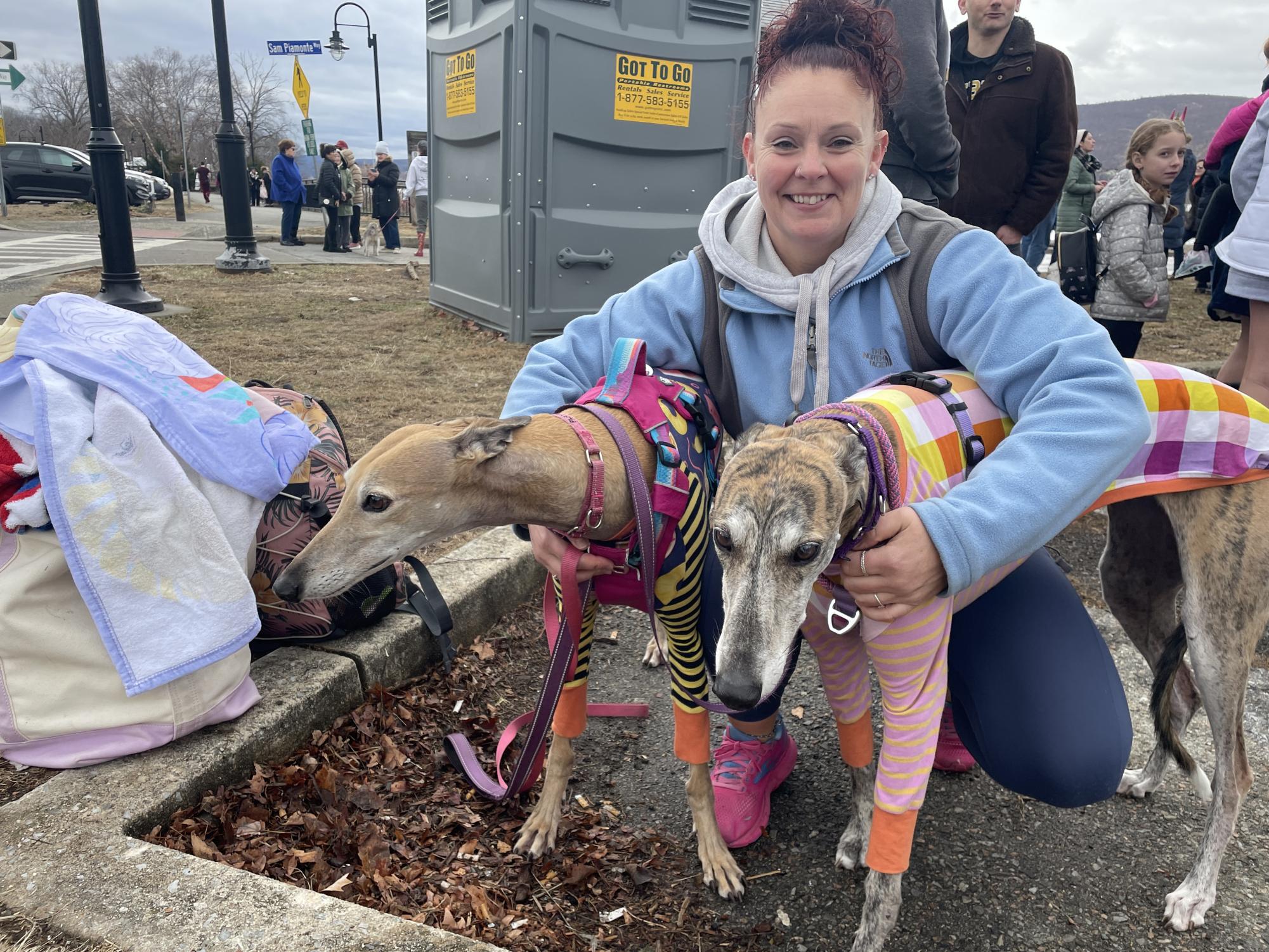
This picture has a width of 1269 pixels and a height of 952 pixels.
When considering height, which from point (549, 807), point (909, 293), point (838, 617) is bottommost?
point (549, 807)

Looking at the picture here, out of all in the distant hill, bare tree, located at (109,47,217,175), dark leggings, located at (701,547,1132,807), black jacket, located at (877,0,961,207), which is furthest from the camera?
the distant hill

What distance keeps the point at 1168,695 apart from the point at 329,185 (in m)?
17.8

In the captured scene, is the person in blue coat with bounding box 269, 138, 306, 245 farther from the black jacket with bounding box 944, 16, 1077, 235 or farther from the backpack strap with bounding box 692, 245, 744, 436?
the backpack strap with bounding box 692, 245, 744, 436

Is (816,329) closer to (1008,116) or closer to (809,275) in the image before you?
(809,275)

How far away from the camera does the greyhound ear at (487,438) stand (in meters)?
2.12

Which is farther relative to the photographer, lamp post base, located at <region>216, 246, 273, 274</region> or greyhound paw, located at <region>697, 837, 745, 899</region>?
lamp post base, located at <region>216, 246, 273, 274</region>

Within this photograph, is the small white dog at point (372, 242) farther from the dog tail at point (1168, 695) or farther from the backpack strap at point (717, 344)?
the dog tail at point (1168, 695)

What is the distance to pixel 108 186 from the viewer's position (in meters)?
8.41

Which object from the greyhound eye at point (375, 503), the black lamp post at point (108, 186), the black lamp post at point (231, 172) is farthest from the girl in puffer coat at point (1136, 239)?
the black lamp post at point (231, 172)

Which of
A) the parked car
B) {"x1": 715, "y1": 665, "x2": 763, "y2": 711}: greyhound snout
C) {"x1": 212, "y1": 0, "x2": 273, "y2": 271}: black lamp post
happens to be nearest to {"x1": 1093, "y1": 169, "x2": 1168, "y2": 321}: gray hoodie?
{"x1": 715, "y1": 665, "x2": 763, "y2": 711}: greyhound snout

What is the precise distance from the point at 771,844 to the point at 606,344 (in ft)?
4.96

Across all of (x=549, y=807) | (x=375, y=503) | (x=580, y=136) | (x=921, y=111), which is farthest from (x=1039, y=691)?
(x=580, y=136)

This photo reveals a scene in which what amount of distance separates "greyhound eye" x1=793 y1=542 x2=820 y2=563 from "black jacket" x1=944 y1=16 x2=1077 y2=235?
3.60 m

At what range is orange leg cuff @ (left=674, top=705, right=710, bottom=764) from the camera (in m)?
2.34
